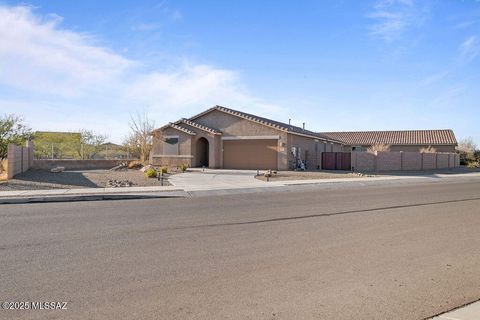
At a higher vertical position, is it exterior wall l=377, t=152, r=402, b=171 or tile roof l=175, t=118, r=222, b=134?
tile roof l=175, t=118, r=222, b=134

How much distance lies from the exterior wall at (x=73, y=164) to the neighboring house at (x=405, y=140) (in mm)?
30064

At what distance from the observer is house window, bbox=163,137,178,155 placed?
117ft

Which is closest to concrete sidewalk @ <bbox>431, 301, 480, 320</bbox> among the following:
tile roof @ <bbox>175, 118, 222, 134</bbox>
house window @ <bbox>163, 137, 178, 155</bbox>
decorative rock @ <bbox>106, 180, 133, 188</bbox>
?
decorative rock @ <bbox>106, 180, 133, 188</bbox>

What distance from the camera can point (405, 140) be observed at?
56.9m

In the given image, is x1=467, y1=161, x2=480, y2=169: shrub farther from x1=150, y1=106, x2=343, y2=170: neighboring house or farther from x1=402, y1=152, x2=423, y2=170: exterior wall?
x1=150, y1=106, x2=343, y2=170: neighboring house

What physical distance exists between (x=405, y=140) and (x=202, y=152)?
33.8 m

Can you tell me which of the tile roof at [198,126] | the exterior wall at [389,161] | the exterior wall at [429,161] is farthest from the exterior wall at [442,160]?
the tile roof at [198,126]

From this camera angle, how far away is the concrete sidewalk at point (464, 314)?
4266 mm

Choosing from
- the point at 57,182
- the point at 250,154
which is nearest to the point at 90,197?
the point at 57,182

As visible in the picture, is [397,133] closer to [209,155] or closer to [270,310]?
[209,155]

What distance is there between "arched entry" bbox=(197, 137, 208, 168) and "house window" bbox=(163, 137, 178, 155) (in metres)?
2.10

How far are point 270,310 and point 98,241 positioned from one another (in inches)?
176

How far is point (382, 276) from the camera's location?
5.68 metres

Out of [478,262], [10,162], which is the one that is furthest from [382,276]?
[10,162]
